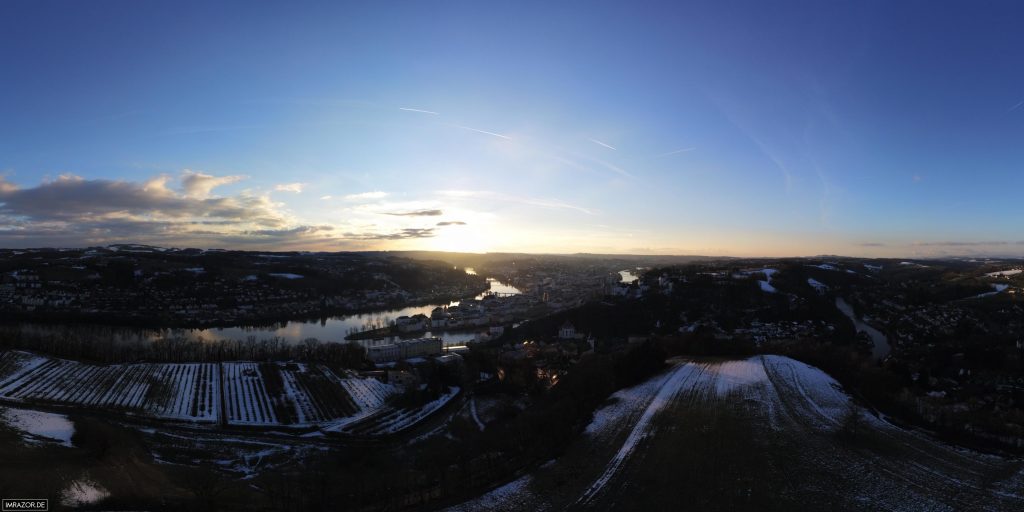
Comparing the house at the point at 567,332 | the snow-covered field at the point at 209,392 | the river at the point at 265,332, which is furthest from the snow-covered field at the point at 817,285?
the snow-covered field at the point at 209,392

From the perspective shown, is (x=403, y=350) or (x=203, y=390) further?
(x=403, y=350)

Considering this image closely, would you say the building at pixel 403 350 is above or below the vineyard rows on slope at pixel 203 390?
below

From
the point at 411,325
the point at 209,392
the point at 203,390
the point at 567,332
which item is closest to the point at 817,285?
the point at 567,332

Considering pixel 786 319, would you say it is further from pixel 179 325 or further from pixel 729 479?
pixel 179 325

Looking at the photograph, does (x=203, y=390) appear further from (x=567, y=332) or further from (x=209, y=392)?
(x=567, y=332)

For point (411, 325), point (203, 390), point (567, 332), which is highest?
point (567, 332)

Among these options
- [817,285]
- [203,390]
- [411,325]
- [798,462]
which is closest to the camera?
[798,462]

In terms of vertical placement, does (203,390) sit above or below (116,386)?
below

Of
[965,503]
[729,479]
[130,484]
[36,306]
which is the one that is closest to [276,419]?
[130,484]

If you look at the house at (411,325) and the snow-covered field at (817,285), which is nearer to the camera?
the house at (411,325)

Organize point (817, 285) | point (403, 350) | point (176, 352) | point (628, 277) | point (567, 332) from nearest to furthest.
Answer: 1. point (176, 352)
2. point (403, 350)
3. point (567, 332)
4. point (817, 285)
5. point (628, 277)

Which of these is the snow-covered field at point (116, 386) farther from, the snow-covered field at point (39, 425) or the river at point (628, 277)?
the river at point (628, 277)
